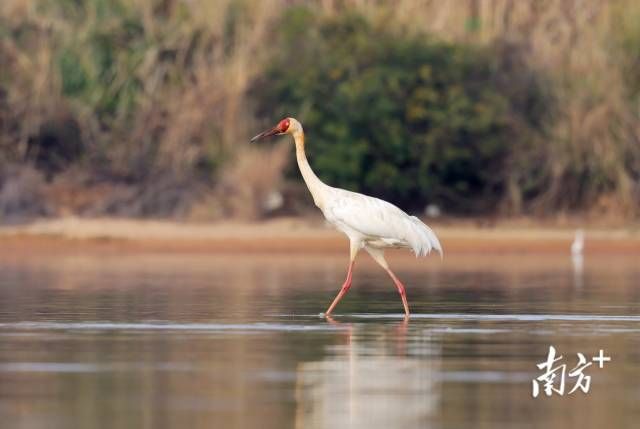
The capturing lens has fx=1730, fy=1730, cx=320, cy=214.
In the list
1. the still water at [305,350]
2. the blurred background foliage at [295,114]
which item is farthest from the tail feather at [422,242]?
the blurred background foliage at [295,114]

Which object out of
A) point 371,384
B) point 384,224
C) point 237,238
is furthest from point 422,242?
point 237,238

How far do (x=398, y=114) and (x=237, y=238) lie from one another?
12.5 ft

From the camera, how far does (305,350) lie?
12.3 metres

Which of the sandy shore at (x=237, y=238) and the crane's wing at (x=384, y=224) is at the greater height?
the sandy shore at (x=237, y=238)

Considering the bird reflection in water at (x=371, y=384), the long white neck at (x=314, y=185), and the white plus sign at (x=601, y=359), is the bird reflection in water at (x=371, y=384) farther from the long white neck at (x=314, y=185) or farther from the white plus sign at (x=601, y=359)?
the long white neck at (x=314, y=185)

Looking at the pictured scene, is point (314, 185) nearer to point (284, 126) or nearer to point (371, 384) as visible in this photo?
point (284, 126)

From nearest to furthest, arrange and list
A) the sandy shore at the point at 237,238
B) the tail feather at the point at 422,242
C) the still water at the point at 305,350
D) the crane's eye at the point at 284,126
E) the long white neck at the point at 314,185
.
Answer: the still water at the point at 305,350
the tail feather at the point at 422,242
the long white neck at the point at 314,185
the crane's eye at the point at 284,126
the sandy shore at the point at 237,238

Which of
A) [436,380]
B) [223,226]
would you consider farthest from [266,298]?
[223,226]

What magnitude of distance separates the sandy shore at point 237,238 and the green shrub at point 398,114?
47.4 inches

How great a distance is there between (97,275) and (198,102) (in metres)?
8.07

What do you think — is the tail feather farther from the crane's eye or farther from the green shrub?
the green shrub

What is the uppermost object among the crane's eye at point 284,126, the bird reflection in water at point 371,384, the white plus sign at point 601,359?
the crane's eye at point 284,126

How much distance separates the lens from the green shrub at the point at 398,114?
28500 mm

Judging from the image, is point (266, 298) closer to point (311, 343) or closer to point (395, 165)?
point (311, 343)
